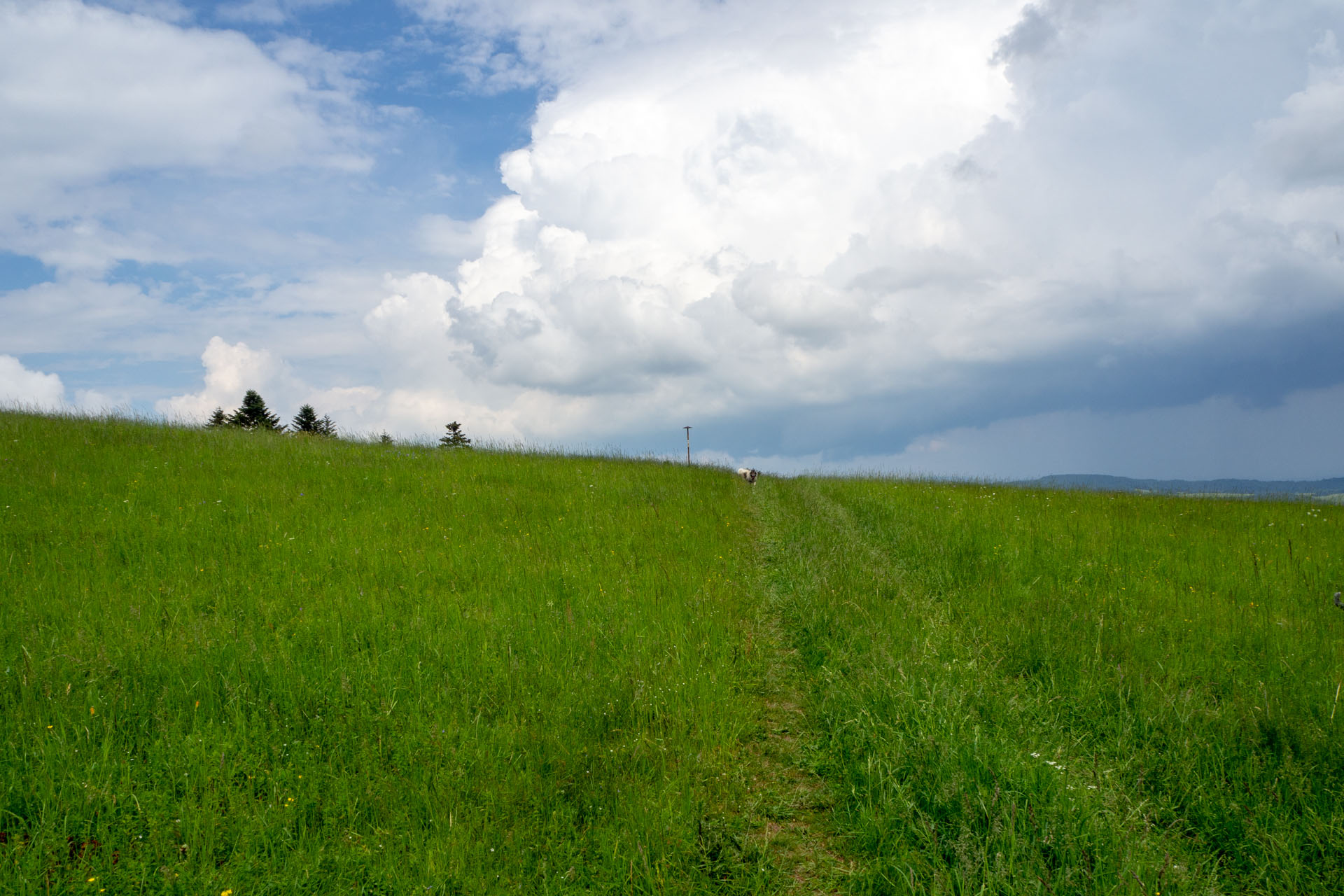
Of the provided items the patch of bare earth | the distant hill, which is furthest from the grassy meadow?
the distant hill

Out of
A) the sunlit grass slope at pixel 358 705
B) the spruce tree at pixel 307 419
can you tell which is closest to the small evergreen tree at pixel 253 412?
the spruce tree at pixel 307 419

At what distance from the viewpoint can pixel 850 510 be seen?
47.8 feet

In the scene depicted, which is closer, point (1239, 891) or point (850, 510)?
point (1239, 891)

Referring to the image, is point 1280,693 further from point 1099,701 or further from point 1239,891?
point 1239,891

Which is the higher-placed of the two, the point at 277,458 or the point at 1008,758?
the point at 277,458

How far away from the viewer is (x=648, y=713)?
5121 mm

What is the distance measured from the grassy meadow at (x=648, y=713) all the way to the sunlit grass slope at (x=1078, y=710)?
30mm

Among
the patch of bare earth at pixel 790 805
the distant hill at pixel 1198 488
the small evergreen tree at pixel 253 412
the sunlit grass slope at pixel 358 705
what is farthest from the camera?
the small evergreen tree at pixel 253 412

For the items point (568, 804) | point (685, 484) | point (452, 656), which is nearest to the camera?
point (568, 804)

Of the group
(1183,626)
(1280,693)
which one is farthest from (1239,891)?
(1183,626)

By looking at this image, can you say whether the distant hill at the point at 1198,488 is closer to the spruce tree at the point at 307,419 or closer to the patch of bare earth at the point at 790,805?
the patch of bare earth at the point at 790,805

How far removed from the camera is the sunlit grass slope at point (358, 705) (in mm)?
3783

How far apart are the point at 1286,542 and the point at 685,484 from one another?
11.7m

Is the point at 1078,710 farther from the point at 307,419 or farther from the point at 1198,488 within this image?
the point at 307,419
